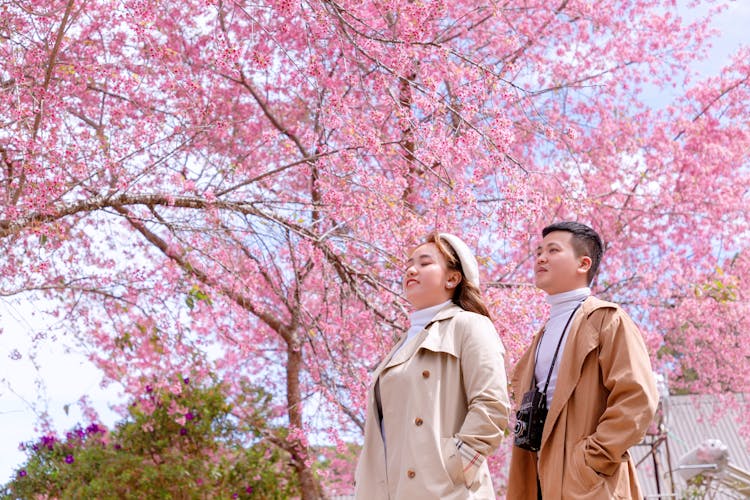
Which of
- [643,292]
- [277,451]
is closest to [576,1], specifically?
[643,292]

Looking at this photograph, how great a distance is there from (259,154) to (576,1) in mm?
3953

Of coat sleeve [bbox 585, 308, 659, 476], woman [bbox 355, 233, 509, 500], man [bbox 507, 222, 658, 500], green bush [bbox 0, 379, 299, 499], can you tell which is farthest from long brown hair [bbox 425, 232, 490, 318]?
green bush [bbox 0, 379, 299, 499]

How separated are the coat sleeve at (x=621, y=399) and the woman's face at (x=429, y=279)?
0.61 m

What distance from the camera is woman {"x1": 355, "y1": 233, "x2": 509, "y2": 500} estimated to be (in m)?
2.89

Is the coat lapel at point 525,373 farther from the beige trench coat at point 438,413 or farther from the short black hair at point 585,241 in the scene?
the short black hair at point 585,241

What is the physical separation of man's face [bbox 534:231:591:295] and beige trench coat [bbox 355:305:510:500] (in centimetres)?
26

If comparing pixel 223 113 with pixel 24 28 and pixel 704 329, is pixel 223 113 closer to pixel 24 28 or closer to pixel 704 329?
pixel 24 28

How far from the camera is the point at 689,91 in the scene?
11266 mm

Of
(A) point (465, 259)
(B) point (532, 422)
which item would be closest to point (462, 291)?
(A) point (465, 259)

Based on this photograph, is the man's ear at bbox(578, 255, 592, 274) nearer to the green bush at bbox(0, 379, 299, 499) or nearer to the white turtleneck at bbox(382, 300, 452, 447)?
the white turtleneck at bbox(382, 300, 452, 447)

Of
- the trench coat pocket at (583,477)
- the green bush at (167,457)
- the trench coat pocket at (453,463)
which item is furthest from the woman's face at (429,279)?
the green bush at (167,457)

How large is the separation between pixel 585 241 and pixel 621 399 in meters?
0.64

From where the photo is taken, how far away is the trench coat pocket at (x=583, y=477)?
9.18ft

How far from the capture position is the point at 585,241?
10.6 ft
